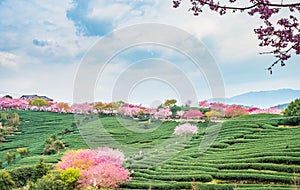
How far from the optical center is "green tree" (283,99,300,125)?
1544 cm

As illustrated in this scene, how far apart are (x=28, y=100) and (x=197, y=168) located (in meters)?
10.3

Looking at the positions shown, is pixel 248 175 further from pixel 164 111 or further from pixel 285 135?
pixel 164 111

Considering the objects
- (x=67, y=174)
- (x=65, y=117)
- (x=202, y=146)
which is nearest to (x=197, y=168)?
(x=202, y=146)

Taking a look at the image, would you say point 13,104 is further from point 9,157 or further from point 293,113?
point 293,113

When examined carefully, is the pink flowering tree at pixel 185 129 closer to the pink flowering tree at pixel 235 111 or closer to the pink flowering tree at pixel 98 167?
the pink flowering tree at pixel 235 111

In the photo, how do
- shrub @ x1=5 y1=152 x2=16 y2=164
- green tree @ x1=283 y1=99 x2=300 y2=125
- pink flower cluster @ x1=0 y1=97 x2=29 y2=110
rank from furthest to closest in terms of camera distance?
1. pink flower cluster @ x1=0 y1=97 x2=29 y2=110
2. green tree @ x1=283 y1=99 x2=300 y2=125
3. shrub @ x1=5 y1=152 x2=16 y2=164

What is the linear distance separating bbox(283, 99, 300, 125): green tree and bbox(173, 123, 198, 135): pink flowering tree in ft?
14.7

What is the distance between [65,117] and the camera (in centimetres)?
1698

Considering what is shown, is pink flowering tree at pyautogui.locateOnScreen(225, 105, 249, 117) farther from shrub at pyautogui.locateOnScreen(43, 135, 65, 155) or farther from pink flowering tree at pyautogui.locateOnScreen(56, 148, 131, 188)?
shrub at pyautogui.locateOnScreen(43, 135, 65, 155)

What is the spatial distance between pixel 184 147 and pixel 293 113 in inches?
235

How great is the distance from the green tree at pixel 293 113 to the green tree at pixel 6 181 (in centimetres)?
1251

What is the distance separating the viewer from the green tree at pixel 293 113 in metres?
15.4

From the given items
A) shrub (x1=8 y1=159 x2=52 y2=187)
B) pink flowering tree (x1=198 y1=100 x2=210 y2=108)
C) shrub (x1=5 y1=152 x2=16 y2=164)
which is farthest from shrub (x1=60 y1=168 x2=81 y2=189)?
pink flowering tree (x1=198 y1=100 x2=210 y2=108)

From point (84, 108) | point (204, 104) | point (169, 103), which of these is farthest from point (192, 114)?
point (84, 108)
